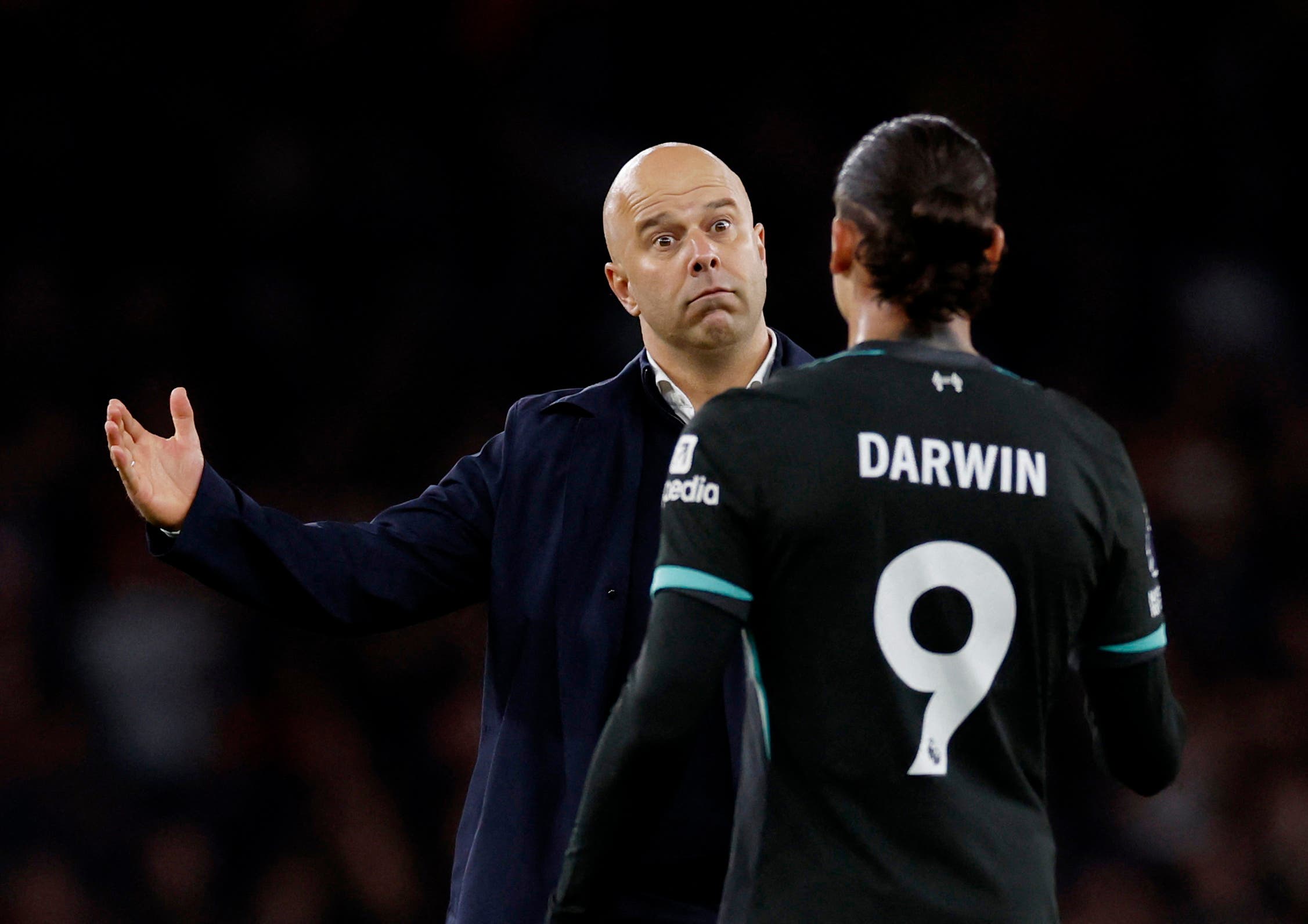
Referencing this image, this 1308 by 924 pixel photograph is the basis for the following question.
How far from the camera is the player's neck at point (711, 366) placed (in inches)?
91.6

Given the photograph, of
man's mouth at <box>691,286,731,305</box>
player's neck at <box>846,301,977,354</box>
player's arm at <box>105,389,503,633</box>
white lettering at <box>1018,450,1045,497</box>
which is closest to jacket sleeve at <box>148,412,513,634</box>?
player's arm at <box>105,389,503,633</box>

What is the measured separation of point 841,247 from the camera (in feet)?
4.83

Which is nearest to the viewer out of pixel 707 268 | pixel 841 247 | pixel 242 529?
pixel 841 247

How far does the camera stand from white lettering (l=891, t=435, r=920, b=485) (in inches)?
53.6

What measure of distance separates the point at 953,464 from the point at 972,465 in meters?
0.02

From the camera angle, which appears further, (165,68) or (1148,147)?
(1148,147)

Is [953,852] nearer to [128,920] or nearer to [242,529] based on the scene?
[242,529]

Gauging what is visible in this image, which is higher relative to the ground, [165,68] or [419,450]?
[165,68]

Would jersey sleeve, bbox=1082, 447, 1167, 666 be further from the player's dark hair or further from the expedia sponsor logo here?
the expedia sponsor logo

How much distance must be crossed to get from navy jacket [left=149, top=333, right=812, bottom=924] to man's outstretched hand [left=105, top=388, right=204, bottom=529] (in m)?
0.03

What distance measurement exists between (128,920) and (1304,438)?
13.1 ft

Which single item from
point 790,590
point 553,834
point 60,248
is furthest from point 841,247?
point 60,248

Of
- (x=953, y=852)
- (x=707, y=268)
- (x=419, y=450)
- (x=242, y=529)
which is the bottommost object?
(x=953, y=852)

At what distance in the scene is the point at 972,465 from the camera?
1381 mm
